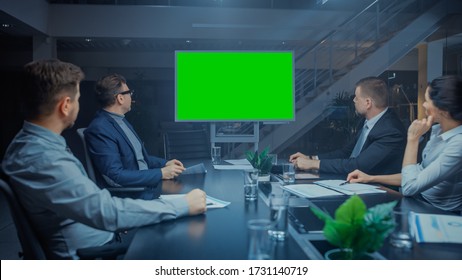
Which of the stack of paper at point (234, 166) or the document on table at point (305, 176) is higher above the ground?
the stack of paper at point (234, 166)

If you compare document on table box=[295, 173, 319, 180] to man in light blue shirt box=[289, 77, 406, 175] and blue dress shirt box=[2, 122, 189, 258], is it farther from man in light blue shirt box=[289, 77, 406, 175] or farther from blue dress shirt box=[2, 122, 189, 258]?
blue dress shirt box=[2, 122, 189, 258]

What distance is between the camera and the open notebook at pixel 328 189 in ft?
5.60

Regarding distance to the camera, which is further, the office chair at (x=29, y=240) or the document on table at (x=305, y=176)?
the document on table at (x=305, y=176)

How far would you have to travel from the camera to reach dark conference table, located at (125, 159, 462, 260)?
103 cm

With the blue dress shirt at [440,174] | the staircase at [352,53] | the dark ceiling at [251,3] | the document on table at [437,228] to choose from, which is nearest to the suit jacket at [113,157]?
the blue dress shirt at [440,174]

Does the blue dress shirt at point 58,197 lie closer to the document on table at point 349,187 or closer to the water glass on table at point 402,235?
the water glass on table at point 402,235

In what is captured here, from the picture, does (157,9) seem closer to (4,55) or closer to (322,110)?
(4,55)

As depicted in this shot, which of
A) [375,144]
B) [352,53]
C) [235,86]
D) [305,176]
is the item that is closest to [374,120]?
[375,144]

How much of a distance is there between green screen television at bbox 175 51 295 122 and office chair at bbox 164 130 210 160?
35cm

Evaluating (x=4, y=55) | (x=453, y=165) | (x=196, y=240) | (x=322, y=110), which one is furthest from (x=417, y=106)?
(x=4, y=55)

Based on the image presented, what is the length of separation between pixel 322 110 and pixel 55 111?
5205 mm

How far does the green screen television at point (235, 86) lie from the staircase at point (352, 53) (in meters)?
3.05

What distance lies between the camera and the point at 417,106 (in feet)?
18.2

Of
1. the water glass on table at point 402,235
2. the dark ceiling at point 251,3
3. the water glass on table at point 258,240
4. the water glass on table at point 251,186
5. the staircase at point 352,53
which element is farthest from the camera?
the dark ceiling at point 251,3
